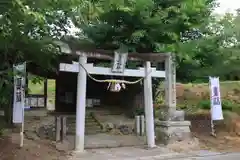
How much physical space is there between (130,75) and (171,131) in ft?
8.79

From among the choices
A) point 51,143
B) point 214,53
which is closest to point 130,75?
point 51,143

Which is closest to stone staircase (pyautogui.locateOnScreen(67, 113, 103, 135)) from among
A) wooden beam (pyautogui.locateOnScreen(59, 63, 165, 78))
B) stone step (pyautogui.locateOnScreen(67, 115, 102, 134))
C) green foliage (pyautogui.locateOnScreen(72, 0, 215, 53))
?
stone step (pyautogui.locateOnScreen(67, 115, 102, 134))

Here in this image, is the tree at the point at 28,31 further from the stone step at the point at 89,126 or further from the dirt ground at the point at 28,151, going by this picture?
the stone step at the point at 89,126

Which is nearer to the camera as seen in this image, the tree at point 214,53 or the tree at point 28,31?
the tree at point 28,31

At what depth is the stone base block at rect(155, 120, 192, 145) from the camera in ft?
45.9

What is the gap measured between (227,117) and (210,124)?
38.4 inches

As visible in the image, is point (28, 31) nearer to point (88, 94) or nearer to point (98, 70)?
point (98, 70)

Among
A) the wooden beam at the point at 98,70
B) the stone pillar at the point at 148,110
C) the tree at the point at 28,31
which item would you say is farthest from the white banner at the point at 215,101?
the tree at the point at 28,31

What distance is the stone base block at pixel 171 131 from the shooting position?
14.0 metres

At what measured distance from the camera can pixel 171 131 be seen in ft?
46.0

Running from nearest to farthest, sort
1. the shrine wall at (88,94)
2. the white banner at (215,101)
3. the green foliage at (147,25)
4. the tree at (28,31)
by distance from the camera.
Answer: the tree at (28,31), the green foliage at (147,25), the white banner at (215,101), the shrine wall at (88,94)

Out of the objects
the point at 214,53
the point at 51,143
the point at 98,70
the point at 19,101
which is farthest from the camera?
the point at 214,53

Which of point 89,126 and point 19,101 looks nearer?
point 19,101

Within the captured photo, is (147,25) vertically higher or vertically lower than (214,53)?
higher
